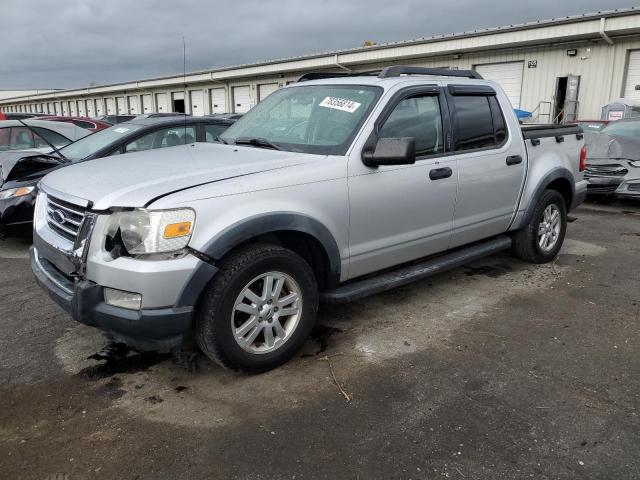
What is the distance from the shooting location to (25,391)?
10.7 feet

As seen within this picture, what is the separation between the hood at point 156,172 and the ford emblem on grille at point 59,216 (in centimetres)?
14

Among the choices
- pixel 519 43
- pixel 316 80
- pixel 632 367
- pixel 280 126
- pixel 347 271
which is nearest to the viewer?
pixel 632 367

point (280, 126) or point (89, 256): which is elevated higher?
point (280, 126)

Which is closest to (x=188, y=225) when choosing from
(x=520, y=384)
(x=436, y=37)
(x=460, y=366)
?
(x=460, y=366)

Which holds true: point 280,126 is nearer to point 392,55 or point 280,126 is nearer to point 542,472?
point 542,472

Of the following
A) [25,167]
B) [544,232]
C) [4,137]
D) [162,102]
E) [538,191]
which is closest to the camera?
[538,191]

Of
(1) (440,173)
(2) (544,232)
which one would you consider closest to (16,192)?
(1) (440,173)

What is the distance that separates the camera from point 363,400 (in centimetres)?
312

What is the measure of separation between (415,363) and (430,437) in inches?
32.9

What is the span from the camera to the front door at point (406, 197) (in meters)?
3.75

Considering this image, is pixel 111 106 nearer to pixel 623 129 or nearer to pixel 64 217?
pixel 623 129

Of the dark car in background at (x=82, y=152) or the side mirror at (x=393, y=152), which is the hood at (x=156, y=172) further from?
the dark car in background at (x=82, y=152)

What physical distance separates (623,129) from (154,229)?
10.2 metres

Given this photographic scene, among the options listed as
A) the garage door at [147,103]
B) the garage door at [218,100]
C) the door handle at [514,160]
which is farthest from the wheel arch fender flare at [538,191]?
the garage door at [147,103]
